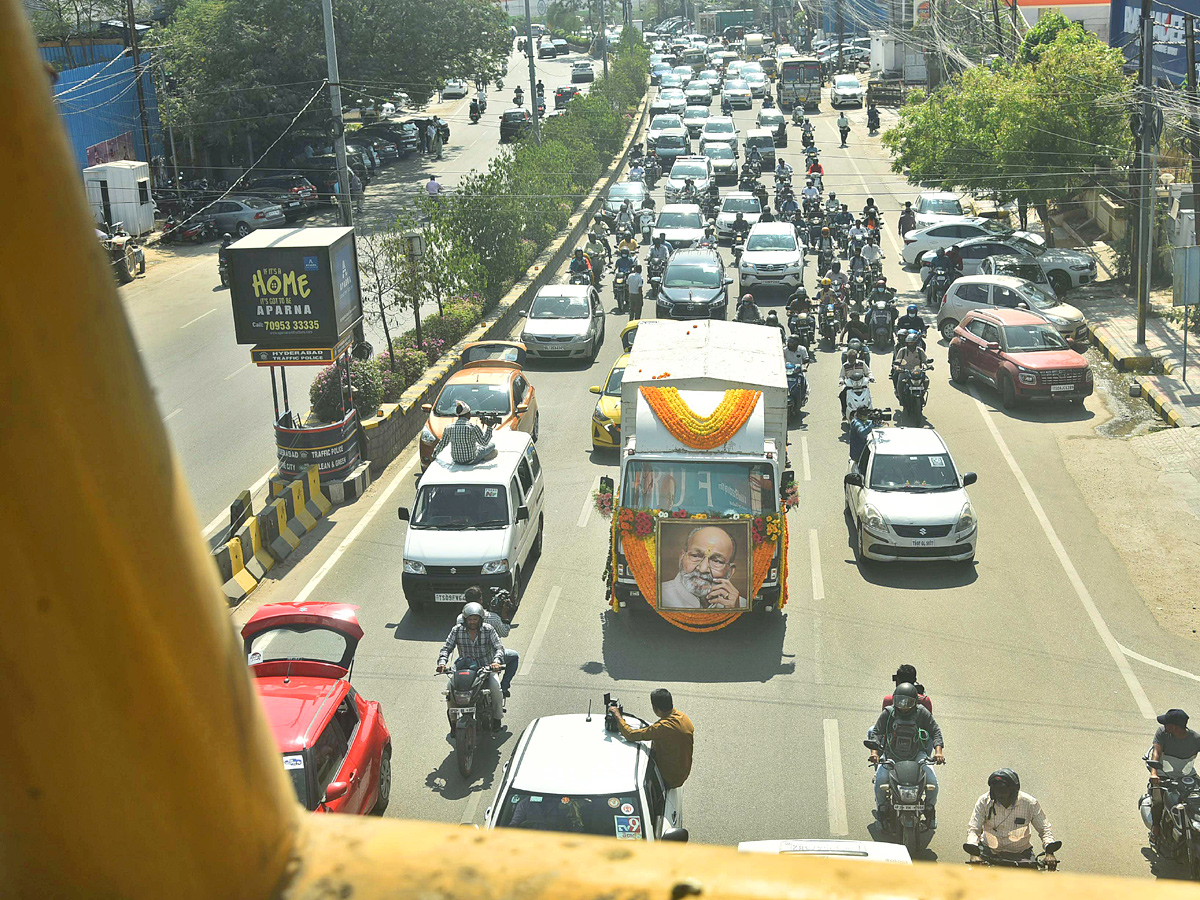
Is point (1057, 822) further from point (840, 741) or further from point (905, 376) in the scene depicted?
point (905, 376)

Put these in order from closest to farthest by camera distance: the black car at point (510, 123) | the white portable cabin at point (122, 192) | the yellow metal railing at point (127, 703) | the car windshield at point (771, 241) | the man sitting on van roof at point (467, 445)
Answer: the yellow metal railing at point (127, 703), the man sitting on van roof at point (467, 445), the car windshield at point (771, 241), the white portable cabin at point (122, 192), the black car at point (510, 123)

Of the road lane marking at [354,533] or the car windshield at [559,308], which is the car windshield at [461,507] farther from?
the car windshield at [559,308]

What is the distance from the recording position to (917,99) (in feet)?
150

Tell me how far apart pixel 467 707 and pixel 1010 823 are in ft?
15.9

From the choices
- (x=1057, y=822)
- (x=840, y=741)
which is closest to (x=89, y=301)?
(x=1057, y=822)

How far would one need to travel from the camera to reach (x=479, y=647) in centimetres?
1171

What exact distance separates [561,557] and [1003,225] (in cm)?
2437

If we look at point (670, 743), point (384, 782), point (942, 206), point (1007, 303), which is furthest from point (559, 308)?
point (670, 743)

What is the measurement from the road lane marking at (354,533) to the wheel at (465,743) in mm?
4820

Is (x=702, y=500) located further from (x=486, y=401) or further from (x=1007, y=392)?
(x=1007, y=392)

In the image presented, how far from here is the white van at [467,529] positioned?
49.2 feet

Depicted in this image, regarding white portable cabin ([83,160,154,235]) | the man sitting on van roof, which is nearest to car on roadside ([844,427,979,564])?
the man sitting on van roof

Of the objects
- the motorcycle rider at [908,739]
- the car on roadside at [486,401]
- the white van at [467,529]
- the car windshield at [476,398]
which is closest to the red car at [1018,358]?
the car on roadside at [486,401]

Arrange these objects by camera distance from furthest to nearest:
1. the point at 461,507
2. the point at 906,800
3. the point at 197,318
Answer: the point at 197,318 < the point at 461,507 < the point at 906,800
